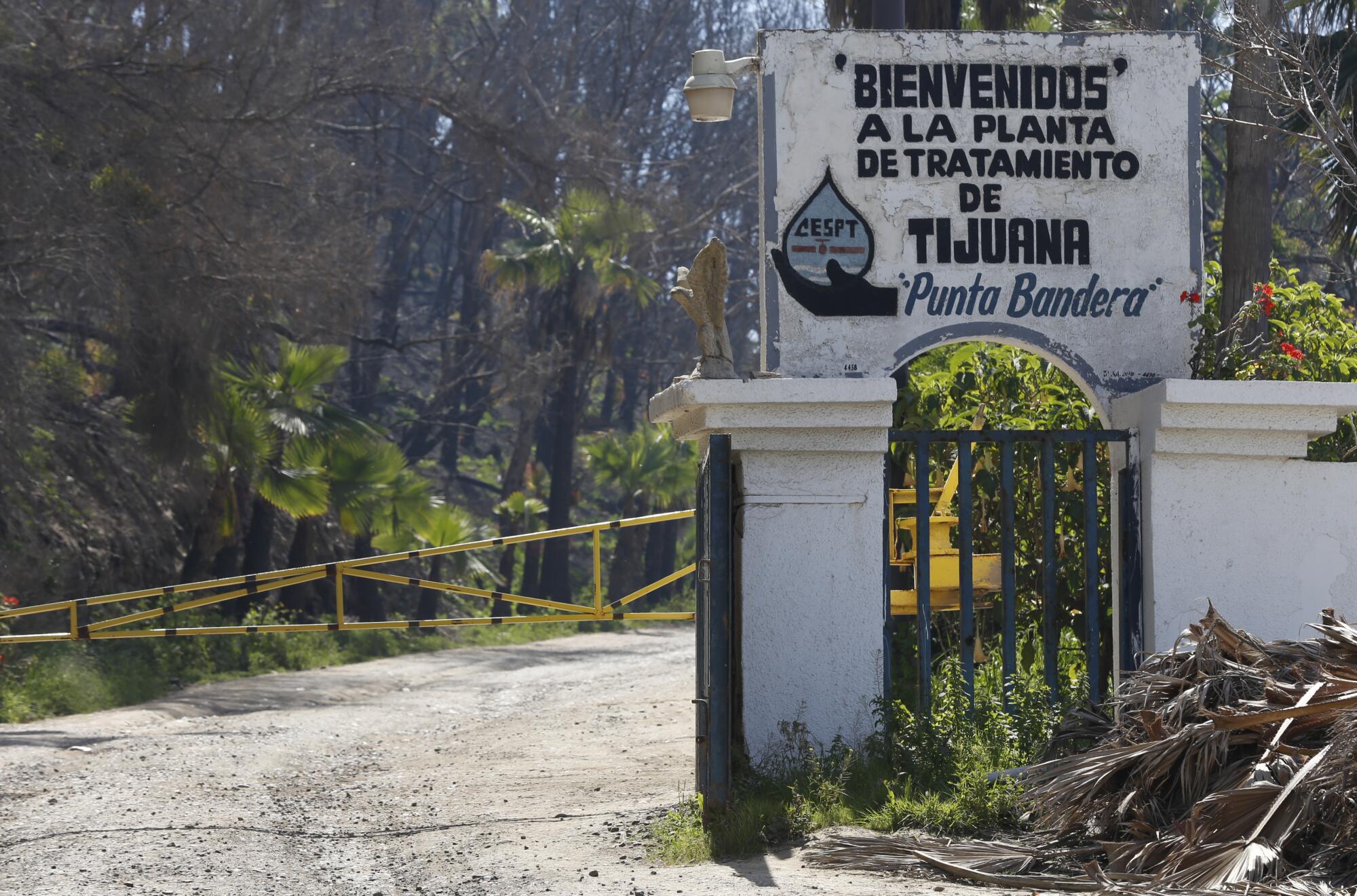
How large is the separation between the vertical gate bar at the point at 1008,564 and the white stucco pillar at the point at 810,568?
2.07 ft

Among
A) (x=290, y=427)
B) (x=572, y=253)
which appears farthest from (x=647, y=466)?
(x=290, y=427)

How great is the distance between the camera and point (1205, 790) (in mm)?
6219

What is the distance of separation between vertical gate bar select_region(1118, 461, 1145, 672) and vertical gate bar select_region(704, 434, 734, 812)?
2.07 m

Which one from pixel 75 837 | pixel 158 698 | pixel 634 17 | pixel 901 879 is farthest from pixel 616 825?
pixel 634 17

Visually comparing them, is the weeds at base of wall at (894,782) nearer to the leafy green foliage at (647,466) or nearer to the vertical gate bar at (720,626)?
the vertical gate bar at (720,626)

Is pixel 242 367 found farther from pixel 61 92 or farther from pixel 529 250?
pixel 529 250

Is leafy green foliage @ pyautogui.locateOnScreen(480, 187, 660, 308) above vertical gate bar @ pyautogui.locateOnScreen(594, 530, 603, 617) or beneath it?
above

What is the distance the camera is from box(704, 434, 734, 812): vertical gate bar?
290 inches

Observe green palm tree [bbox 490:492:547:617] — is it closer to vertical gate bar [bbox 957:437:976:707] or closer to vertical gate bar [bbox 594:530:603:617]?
vertical gate bar [bbox 594:530:603:617]

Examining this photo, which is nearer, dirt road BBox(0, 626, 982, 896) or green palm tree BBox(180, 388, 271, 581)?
dirt road BBox(0, 626, 982, 896)

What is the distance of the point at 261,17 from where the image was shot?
19.5m

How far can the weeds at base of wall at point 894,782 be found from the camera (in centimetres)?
705

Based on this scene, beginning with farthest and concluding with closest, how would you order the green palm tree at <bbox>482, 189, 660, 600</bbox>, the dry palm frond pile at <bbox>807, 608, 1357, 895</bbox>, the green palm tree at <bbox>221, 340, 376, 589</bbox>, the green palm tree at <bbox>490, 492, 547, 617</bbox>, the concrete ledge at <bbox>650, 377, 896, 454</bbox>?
1. the green palm tree at <bbox>490, 492, 547, 617</bbox>
2. the green palm tree at <bbox>482, 189, 660, 600</bbox>
3. the green palm tree at <bbox>221, 340, 376, 589</bbox>
4. the concrete ledge at <bbox>650, 377, 896, 454</bbox>
5. the dry palm frond pile at <bbox>807, 608, 1357, 895</bbox>

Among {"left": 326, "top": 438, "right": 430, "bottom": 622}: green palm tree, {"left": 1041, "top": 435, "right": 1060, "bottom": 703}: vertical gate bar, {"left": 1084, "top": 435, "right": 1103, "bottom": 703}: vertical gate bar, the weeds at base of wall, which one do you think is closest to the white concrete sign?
{"left": 1084, "top": 435, "right": 1103, "bottom": 703}: vertical gate bar
